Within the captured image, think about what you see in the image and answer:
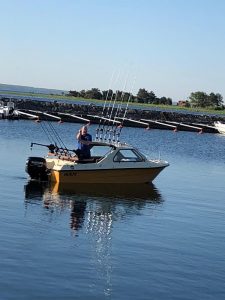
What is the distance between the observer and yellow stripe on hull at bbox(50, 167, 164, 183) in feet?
96.9

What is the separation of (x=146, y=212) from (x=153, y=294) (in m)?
9.98

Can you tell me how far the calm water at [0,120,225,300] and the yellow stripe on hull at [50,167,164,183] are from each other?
54 cm

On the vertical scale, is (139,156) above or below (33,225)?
above

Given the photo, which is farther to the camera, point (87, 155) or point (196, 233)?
point (87, 155)

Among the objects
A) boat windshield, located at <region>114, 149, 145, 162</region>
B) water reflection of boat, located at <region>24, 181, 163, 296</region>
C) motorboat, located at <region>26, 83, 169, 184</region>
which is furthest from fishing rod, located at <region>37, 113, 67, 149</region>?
water reflection of boat, located at <region>24, 181, 163, 296</region>

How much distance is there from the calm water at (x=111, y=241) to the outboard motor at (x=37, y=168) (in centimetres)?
52

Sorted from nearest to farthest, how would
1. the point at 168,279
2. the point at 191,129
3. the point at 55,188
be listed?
1. the point at 168,279
2. the point at 55,188
3. the point at 191,129

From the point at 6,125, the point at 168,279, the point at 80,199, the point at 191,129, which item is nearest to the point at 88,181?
the point at 80,199

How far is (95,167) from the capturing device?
29984 mm

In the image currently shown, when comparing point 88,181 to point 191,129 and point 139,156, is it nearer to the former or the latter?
point 139,156

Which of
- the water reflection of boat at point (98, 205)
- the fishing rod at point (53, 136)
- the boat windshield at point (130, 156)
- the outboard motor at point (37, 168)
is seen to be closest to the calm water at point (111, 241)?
the water reflection of boat at point (98, 205)

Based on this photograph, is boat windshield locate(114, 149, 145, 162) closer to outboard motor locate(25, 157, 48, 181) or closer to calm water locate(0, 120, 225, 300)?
calm water locate(0, 120, 225, 300)

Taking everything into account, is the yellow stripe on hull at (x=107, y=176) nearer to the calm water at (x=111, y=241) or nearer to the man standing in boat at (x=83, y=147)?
the calm water at (x=111, y=241)

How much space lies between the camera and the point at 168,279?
16.3 metres
